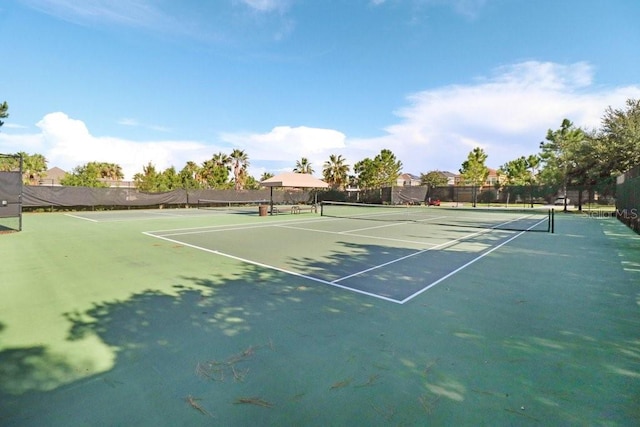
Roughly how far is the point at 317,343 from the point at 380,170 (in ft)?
178

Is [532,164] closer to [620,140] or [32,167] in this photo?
[620,140]

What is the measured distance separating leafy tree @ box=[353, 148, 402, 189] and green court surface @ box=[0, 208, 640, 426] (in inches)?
1945

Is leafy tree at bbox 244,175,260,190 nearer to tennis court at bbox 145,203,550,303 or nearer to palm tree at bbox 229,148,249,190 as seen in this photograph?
palm tree at bbox 229,148,249,190

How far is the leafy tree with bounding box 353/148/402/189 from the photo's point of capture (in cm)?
5559

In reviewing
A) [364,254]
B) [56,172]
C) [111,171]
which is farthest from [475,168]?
[56,172]

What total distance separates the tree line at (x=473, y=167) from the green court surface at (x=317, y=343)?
16.9m

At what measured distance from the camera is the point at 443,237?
11.0 m

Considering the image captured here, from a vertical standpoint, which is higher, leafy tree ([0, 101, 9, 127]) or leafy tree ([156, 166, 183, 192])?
leafy tree ([0, 101, 9, 127])

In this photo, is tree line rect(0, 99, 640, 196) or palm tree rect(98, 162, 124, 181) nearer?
tree line rect(0, 99, 640, 196)

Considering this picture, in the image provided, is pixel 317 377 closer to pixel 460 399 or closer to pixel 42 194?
pixel 460 399

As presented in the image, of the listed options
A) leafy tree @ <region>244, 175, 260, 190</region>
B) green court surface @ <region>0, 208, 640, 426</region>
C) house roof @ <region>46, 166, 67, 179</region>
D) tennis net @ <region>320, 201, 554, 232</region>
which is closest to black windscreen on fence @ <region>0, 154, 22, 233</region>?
green court surface @ <region>0, 208, 640, 426</region>

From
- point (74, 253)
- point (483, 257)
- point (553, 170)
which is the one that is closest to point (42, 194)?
point (74, 253)

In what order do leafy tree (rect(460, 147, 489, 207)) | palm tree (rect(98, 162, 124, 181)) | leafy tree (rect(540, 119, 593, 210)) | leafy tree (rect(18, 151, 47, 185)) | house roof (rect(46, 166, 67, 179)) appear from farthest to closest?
house roof (rect(46, 166, 67, 179))
palm tree (rect(98, 162, 124, 181))
leafy tree (rect(460, 147, 489, 207))
leafy tree (rect(18, 151, 47, 185))
leafy tree (rect(540, 119, 593, 210))

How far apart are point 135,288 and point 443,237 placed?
362 inches
